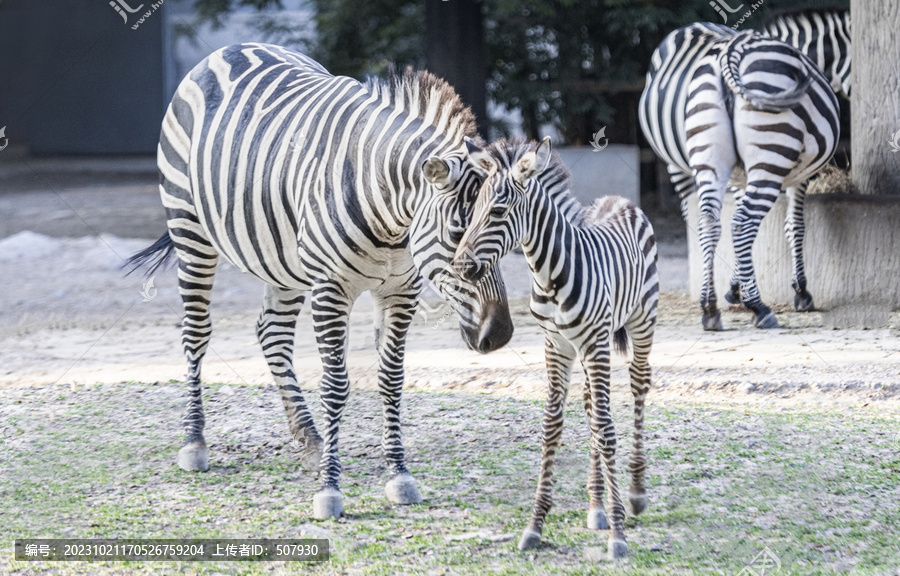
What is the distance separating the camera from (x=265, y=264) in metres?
4.57

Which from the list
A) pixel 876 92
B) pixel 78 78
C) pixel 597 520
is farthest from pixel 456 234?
pixel 78 78

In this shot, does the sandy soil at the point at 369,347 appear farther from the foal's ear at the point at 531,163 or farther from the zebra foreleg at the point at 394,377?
A: the foal's ear at the point at 531,163

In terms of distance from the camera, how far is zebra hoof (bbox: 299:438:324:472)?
15.5 feet

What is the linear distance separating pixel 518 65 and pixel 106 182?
693 centimetres

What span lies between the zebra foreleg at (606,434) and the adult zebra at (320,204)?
33 centimetres

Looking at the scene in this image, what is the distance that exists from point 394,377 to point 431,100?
47.2 inches

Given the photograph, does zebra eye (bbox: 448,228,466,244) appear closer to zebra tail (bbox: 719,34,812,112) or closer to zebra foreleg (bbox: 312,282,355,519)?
zebra foreleg (bbox: 312,282,355,519)

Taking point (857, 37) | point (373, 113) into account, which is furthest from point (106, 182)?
point (373, 113)

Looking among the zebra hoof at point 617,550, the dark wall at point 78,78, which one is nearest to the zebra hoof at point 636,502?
the zebra hoof at point 617,550

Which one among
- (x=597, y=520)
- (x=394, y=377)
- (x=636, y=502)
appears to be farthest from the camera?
(x=394, y=377)

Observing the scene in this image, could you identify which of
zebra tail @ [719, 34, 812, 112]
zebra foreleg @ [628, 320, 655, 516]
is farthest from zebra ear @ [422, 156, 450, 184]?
zebra tail @ [719, 34, 812, 112]

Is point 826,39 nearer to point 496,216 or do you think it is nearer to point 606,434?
point 606,434

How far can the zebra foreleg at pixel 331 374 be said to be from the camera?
159 inches

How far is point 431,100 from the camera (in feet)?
12.6
